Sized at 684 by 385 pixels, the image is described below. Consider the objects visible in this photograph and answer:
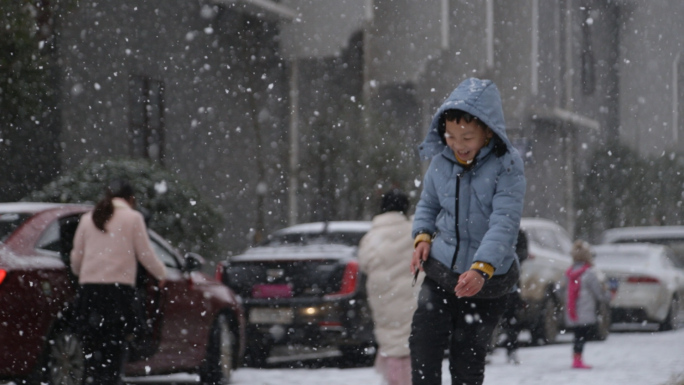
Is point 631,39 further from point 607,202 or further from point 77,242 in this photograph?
point 77,242

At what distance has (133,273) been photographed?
715 cm

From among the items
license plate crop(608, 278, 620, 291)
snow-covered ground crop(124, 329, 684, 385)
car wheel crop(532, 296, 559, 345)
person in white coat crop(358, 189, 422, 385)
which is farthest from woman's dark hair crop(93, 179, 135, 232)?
license plate crop(608, 278, 620, 291)

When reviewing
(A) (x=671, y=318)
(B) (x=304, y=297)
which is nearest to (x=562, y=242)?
(A) (x=671, y=318)

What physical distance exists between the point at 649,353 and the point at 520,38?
59.6 feet

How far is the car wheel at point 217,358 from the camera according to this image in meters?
9.09

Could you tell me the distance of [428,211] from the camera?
4785 mm

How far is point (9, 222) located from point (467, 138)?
3952 millimetres

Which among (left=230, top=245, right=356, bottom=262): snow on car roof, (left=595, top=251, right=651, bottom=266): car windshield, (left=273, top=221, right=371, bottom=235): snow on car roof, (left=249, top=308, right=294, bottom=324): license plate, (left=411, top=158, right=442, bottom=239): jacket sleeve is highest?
(left=411, top=158, right=442, bottom=239): jacket sleeve

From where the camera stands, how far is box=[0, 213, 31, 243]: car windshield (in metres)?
7.45

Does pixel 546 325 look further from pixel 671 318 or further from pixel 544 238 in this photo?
pixel 671 318

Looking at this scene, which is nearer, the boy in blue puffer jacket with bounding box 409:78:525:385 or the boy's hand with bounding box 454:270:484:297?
the boy's hand with bounding box 454:270:484:297

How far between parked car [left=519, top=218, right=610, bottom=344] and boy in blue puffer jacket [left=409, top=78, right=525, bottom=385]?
8.10 metres

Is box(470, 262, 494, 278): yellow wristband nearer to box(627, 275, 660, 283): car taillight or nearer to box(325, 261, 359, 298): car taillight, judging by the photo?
box(325, 261, 359, 298): car taillight

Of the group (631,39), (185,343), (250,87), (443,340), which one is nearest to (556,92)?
(631,39)
